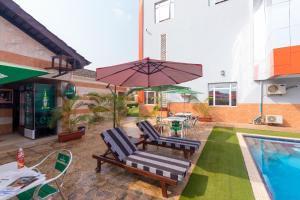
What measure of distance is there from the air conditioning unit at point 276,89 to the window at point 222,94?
2.55m

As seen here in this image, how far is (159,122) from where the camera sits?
1079 cm

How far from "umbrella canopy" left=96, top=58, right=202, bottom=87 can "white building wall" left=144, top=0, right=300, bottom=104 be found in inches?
434

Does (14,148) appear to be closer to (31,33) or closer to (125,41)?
(31,33)

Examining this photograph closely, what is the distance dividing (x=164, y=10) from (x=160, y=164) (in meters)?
18.6

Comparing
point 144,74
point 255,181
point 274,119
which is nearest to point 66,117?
point 144,74

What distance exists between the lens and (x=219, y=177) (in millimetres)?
4668

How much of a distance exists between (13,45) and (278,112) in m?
17.3

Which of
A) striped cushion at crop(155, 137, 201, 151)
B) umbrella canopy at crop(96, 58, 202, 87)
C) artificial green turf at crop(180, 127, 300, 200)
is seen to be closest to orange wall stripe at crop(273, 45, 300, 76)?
artificial green turf at crop(180, 127, 300, 200)

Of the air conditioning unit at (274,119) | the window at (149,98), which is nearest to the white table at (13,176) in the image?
the air conditioning unit at (274,119)

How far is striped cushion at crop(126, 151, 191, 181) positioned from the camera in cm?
376

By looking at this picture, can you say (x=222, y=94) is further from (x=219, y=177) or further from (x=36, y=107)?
(x=36, y=107)

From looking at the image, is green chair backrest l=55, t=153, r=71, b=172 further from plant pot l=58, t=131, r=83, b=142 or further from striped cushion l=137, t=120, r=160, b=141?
plant pot l=58, t=131, r=83, b=142

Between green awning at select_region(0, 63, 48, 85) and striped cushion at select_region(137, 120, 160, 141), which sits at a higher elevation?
green awning at select_region(0, 63, 48, 85)

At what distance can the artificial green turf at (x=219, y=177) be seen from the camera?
3839 millimetres
